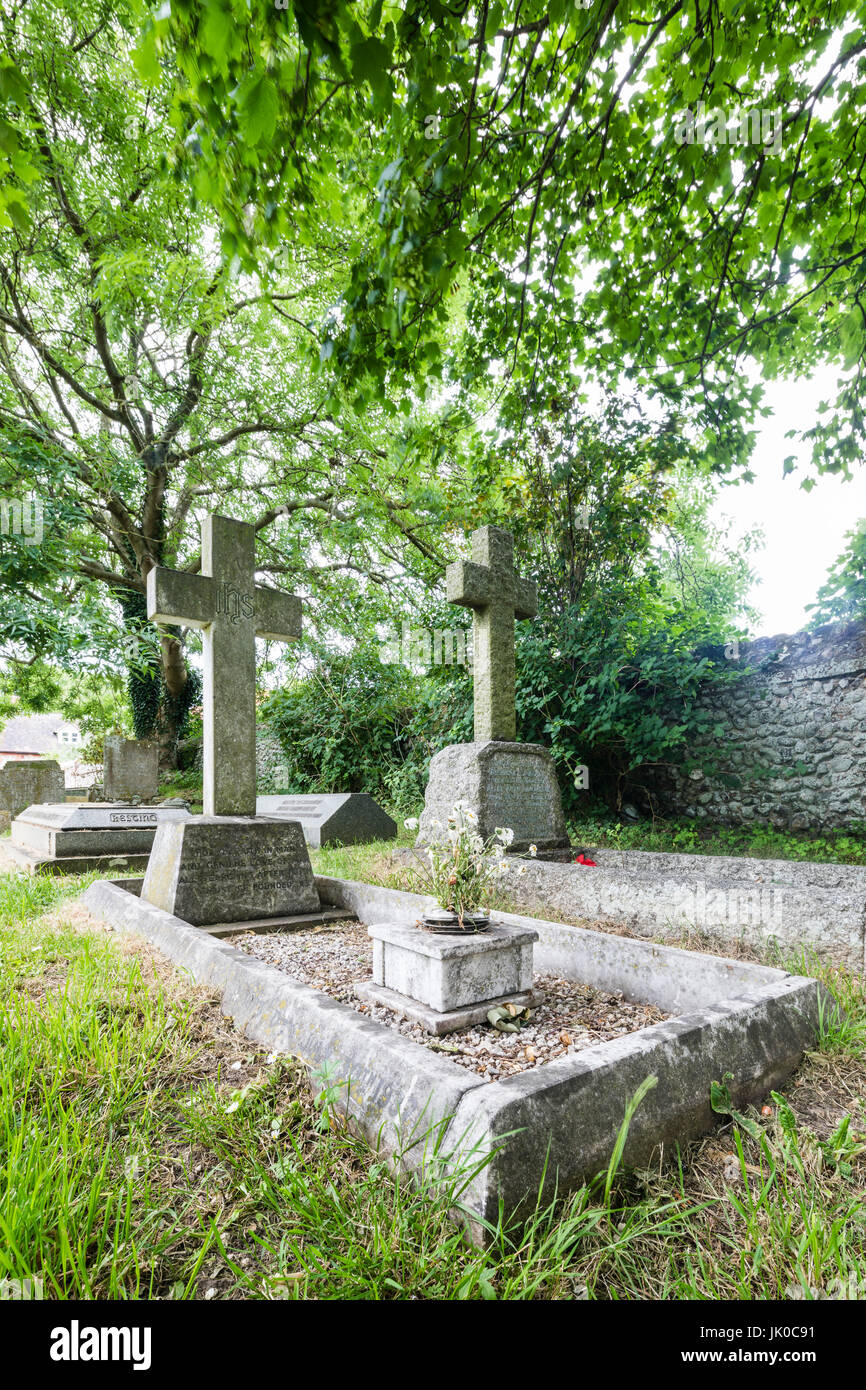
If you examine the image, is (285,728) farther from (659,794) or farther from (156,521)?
(659,794)

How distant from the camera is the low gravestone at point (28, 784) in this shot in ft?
35.1

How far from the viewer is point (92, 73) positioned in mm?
8258

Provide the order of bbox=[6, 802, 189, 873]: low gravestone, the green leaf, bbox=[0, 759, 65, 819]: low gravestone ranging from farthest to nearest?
bbox=[0, 759, 65, 819]: low gravestone, bbox=[6, 802, 189, 873]: low gravestone, the green leaf

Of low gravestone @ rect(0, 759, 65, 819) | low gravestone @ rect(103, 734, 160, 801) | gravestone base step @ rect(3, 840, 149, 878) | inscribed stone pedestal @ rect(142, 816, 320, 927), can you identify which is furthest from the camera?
low gravestone @ rect(0, 759, 65, 819)

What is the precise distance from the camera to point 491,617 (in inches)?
211

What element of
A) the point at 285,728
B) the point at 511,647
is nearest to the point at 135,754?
the point at 285,728

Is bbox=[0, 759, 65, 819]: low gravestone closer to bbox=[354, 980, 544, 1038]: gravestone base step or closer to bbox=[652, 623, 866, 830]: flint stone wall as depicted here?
bbox=[652, 623, 866, 830]: flint stone wall

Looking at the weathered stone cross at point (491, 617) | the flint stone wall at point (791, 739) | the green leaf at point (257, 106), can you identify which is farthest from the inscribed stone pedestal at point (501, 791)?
the green leaf at point (257, 106)

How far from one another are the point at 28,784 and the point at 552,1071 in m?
11.5

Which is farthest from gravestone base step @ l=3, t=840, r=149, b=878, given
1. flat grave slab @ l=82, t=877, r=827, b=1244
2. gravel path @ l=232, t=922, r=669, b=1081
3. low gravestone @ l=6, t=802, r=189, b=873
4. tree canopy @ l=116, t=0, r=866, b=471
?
tree canopy @ l=116, t=0, r=866, b=471

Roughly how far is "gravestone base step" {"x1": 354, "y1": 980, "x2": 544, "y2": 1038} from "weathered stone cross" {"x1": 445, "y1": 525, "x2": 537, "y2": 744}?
2.61 metres

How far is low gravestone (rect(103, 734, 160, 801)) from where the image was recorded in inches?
370
